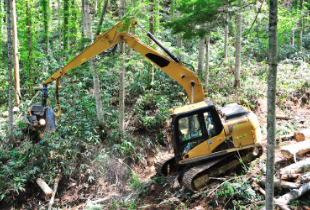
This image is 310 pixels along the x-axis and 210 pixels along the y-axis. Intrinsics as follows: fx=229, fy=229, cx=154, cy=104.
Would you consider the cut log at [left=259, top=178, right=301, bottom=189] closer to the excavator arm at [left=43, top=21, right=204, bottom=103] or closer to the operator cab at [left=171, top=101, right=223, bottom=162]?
the operator cab at [left=171, top=101, right=223, bottom=162]

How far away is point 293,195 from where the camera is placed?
437 cm

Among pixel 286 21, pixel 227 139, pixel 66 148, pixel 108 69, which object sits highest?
pixel 286 21

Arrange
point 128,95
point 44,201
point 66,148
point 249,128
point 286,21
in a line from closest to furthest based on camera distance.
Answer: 1. point 249,128
2. point 44,201
3. point 66,148
4. point 128,95
5. point 286,21

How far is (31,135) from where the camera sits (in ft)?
26.6

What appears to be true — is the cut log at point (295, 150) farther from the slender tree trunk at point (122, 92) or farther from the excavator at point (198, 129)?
the slender tree trunk at point (122, 92)

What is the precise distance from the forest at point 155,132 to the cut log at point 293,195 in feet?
0.06

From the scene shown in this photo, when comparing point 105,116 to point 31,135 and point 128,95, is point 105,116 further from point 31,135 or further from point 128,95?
point 31,135

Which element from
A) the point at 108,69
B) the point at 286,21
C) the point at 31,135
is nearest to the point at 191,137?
the point at 108,69

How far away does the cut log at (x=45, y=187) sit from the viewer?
656 cm

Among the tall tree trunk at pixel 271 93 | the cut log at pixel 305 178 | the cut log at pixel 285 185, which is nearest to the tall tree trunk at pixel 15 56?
the tall tree trunk at pixel 271 93

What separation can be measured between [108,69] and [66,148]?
3.22 metres

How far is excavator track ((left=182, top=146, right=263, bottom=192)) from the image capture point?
18.4ft

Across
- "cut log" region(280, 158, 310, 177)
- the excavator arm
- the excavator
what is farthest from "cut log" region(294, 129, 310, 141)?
the excavator arm

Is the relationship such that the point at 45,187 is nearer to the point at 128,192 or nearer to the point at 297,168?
the point at 128,192
